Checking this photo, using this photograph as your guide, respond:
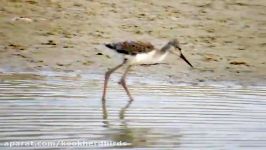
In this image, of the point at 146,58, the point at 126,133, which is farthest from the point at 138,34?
the point at 126,133

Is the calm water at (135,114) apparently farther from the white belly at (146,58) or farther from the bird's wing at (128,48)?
the bird's wing at (128,48)

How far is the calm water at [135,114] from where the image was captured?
7418 mm

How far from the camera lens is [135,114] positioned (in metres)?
8.70

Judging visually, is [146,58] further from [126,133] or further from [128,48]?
[126,133]

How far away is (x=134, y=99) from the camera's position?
9602 mm

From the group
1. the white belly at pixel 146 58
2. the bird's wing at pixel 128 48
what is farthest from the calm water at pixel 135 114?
the bird's wing at pixel 128 48

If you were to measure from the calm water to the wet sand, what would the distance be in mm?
868

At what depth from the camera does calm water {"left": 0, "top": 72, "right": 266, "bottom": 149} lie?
742 cm

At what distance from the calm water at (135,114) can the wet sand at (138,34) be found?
0.87 meters

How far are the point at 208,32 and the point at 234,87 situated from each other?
312 centimetres

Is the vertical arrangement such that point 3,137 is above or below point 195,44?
above

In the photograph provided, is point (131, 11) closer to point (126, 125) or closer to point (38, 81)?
point (38, 81)

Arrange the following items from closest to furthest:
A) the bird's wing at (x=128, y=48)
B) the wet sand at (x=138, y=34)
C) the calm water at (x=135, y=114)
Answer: the calm water at (x=135, y=114)
the bird's wing at (x=128, y=48)
the wet sand at (x=138, y=34)

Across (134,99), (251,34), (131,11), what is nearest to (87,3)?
(131,11)
